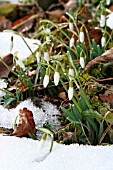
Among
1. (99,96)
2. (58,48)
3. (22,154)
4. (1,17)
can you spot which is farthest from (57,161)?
(1,17)

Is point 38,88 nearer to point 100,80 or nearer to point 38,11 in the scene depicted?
point 100,80

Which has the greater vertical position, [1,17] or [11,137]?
[1,17]

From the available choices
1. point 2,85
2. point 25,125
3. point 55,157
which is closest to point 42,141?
point 55,157

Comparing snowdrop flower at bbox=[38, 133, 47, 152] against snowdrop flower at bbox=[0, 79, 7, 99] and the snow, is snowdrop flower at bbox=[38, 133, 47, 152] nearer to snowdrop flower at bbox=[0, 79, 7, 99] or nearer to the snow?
the snow

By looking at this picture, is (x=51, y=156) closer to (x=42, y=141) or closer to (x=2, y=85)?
(x=42, y=141)

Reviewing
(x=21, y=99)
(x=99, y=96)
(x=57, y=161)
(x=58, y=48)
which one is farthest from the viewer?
(x=58, y=48)

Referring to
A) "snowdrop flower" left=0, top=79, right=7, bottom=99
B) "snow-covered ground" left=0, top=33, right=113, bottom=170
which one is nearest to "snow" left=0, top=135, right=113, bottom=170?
"snow-covered ground" left=0, top=33, right=113, bottom=170

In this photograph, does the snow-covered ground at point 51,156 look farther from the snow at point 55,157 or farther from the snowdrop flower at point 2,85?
the snowdrop flower at point 2,85

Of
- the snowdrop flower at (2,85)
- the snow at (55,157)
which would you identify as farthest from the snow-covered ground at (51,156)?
the snowdrop flower at (2,85)
